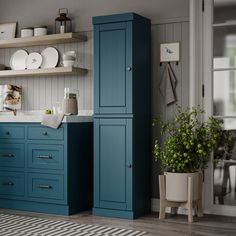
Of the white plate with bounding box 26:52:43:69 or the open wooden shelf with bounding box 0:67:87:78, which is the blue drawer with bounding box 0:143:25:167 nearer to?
the open wooden shelf with bounding box 0:67:87:78

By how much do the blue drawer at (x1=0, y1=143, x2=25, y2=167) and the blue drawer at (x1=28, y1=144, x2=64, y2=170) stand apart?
4.0 inches

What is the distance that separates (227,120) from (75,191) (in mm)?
1622

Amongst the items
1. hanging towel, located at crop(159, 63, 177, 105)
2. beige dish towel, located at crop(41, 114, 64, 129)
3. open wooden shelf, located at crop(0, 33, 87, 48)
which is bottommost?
beige dish towel, located at crop(41, 114, 64, 129)

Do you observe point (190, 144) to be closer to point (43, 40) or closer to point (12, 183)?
point (12, 183)

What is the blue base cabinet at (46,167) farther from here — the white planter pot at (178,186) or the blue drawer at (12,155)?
the white planter pot at (178,186)

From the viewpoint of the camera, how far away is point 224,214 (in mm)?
4988

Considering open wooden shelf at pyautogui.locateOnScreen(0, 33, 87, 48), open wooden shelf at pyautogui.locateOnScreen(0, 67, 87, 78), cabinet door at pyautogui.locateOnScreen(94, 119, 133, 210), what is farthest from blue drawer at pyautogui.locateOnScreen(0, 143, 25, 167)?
open wooden shelf at pyautogui.locateOnScreen(0, 33, 87, 48)

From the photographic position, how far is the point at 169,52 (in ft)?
17.1

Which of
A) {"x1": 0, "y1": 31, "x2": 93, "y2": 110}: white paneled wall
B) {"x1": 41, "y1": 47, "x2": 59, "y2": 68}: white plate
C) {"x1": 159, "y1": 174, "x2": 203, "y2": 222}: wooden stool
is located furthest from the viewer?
{"x1": 41, "y1": 47, "x2": 59, "y2": 68}: white plate

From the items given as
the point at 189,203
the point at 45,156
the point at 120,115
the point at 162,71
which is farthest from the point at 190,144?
the point at 45,156

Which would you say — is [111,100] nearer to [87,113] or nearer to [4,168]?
[87,113]

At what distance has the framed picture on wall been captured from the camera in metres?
6.03

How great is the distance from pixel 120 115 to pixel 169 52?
859mm

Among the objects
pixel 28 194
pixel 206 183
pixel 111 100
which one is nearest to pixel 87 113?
pixel 111 100
